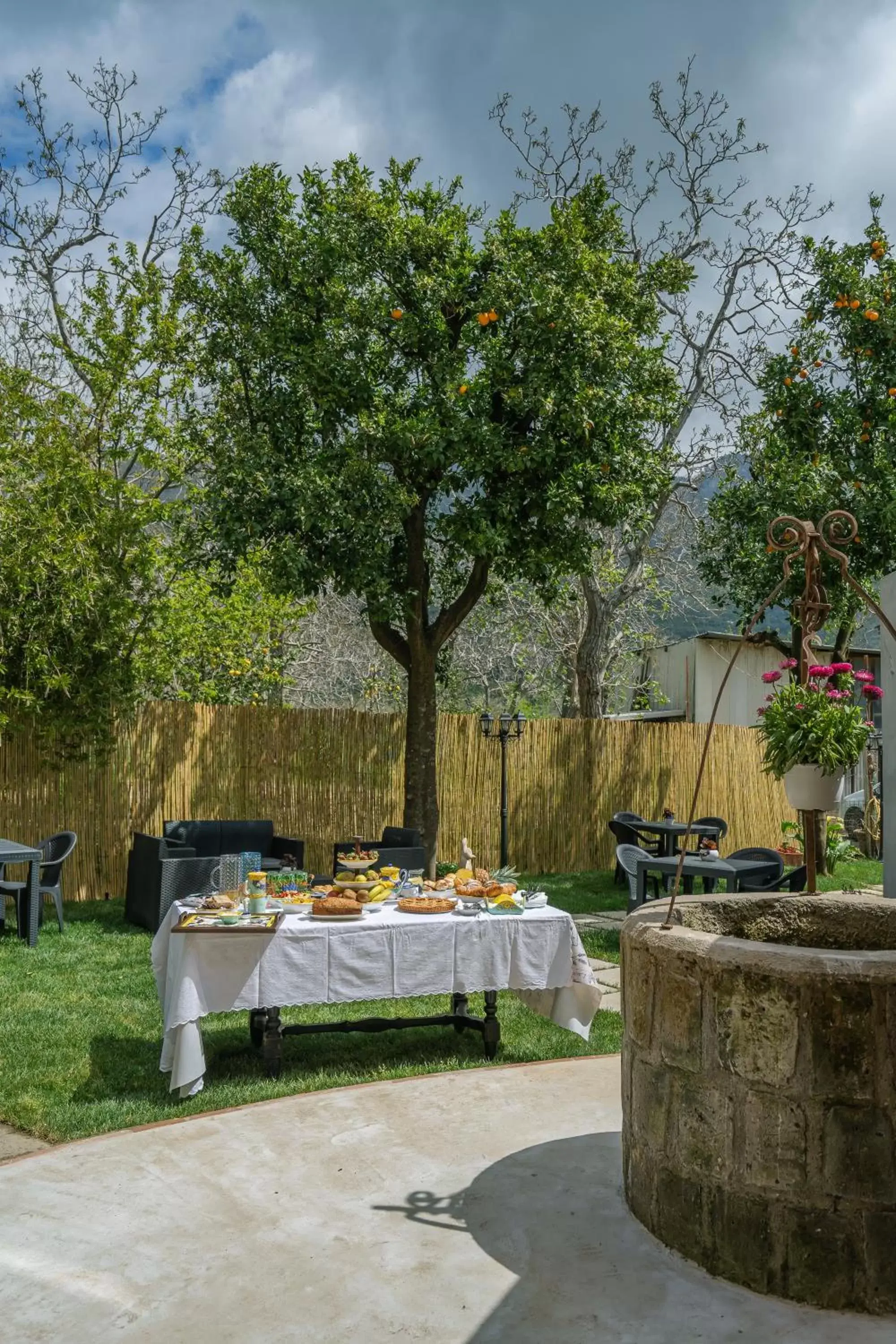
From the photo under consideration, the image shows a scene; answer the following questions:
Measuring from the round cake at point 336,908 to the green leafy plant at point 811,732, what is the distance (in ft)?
7.31

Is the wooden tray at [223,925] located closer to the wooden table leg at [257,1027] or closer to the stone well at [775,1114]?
the wooden table leg at [257,1027]

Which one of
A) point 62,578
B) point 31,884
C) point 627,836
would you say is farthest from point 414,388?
point 31,884

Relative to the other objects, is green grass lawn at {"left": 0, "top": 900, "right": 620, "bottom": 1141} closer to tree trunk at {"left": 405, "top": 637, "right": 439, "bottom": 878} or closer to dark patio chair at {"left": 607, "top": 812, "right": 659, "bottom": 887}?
tree trunk at {"left": 405, "top": 637, "right": 439, "bottom": 878}

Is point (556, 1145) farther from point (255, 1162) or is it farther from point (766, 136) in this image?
point (766, 136)

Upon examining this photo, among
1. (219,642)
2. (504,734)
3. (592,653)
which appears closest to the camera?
(219,642)

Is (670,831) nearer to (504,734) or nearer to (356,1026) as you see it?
(504,734)

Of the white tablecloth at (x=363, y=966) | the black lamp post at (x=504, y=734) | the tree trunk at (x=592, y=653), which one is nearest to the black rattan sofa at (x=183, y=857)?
the white tablecloth at (x=363, y=966)

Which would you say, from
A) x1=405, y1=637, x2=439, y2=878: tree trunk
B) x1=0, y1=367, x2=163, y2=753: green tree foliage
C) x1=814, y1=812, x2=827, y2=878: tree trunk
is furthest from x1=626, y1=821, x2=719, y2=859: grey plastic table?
x1=0, y1=367, x2=163, y2=753: green tree foliage

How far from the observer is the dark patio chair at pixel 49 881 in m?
8.79

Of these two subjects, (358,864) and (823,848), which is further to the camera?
(823,848)

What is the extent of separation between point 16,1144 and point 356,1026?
1.85m

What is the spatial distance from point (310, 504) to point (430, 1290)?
8.05 m

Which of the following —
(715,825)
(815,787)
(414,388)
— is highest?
(414,388)

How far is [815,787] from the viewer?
4020mm
